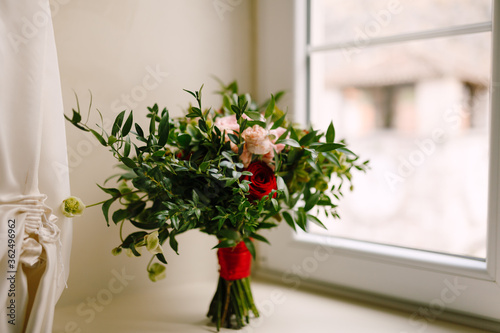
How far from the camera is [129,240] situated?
743mm

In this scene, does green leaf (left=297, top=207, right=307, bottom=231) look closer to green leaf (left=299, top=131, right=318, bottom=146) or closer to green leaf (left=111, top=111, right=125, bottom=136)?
green leaf (left=299, top=131, right=318, bottom=146)

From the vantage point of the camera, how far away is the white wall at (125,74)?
0.87 m

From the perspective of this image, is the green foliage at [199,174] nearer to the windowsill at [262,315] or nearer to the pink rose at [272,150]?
the pink rose at [272,150]

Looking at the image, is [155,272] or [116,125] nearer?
[116,125]

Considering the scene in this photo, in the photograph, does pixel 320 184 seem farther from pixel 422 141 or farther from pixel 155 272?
pixel 422 141

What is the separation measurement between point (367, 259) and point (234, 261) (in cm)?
38

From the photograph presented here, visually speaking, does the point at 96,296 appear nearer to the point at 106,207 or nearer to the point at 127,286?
the point at 127,286

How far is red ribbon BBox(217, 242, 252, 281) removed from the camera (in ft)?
2.70

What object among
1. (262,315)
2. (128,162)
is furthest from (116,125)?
(262,315)

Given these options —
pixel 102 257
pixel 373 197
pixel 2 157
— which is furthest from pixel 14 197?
pixel 373 197

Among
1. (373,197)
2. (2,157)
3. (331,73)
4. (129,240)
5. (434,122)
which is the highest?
(331,73)

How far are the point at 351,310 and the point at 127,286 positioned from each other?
0.57 m

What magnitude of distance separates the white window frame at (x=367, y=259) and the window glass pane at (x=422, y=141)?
161cm

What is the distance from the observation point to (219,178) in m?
0.67
